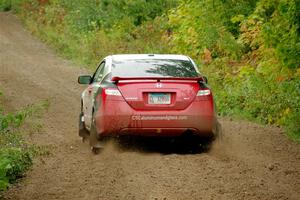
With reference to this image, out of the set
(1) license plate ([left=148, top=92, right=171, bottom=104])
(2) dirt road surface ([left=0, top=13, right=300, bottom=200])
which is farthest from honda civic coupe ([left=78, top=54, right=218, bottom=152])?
(2) dirt road surface ([left=0, top=13, right=300, bottom=200])

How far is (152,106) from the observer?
10.9 meters

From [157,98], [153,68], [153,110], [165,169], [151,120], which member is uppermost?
[153,68]

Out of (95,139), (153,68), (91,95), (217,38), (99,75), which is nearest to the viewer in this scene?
(95,139)

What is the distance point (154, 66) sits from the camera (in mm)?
11508

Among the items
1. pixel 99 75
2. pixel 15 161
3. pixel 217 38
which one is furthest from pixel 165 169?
pixel 217 38

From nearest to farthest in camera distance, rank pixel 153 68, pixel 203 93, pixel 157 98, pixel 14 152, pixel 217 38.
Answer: pixel 14 152 → pixel 157 98 → pixel 203 93 → pixel 153 68 → pixel 217 38

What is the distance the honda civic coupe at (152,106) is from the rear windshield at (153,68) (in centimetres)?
2

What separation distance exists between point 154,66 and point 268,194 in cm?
374

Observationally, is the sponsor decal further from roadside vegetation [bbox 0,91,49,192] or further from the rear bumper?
roadside vegetation [bbox 0,91,49,192]

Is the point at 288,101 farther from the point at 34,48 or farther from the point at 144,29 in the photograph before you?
the point at 34,48

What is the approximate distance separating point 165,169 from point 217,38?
1283 cm

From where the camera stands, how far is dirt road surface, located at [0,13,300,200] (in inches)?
337

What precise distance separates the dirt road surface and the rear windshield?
1129mm

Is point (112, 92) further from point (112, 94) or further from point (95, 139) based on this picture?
point (95, 139)
